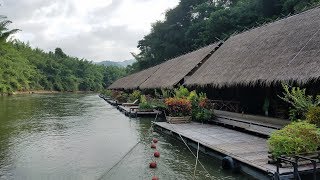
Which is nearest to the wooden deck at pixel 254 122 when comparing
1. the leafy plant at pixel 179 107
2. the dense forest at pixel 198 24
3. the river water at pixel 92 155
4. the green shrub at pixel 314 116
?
the leafy plant at pixel 179 107

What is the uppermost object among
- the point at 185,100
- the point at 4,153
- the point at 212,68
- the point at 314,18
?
the point at 314,18

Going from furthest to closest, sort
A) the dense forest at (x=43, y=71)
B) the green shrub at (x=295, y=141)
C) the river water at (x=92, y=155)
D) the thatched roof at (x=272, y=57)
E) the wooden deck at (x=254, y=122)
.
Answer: the dense forest at (x=43, y=71)
the wooden deck at (x=254, y=122)
the thatched roof at (x=272, y=57)
the river water at (x=92, y=155)
the green shrub at (x=295, y=141)

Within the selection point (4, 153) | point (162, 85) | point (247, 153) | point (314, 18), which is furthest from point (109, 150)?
point (162, 85)

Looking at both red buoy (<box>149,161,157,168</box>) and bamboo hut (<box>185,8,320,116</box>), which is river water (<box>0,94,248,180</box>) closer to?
red buoy (<box>149,161,157,168</box>)

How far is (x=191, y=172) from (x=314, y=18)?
933 centimetres

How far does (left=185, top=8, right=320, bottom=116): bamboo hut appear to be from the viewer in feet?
40.4

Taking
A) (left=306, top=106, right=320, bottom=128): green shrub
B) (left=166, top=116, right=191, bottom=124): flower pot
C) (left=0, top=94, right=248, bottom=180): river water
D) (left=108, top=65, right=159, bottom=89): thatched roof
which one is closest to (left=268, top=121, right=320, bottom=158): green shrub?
(left=306, top=106, right=320, bottom=128): green shrub

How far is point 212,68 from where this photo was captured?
19.8 metres

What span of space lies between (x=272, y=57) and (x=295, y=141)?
6781 mm

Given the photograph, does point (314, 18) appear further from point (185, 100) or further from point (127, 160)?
point (127, 160)

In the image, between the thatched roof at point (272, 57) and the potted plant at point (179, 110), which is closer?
the thatched roof at point (272, 57)

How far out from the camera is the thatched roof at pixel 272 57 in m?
12.2

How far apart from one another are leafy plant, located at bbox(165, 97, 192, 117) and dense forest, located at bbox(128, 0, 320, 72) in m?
23.6

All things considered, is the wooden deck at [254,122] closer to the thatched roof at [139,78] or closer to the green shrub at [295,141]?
the green shrub at [295,141]
